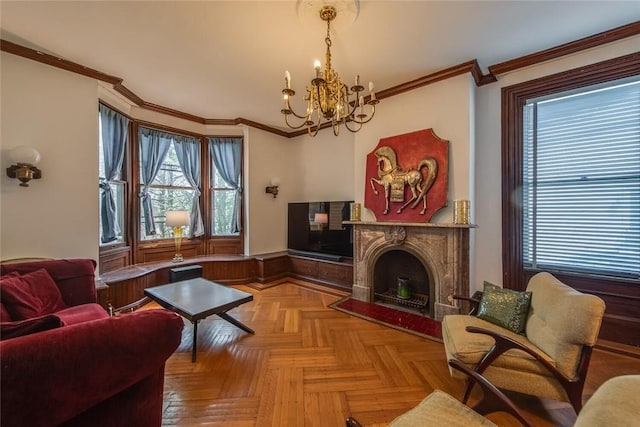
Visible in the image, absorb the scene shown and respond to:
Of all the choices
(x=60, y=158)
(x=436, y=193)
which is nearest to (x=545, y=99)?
(x=436, y=193)

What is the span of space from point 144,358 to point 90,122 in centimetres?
302

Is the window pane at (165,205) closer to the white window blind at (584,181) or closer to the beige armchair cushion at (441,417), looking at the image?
the beige armchair cushion at (441,417)

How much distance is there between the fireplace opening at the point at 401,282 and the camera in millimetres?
3174

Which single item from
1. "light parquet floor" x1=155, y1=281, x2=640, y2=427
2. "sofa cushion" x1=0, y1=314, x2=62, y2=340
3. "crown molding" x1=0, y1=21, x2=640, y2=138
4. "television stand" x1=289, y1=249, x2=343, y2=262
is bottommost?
"light parquet floor" x1=155, y1=281, x2=640, y2=427

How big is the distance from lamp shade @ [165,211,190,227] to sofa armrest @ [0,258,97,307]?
1.45 m

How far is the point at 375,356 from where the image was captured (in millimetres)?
2166

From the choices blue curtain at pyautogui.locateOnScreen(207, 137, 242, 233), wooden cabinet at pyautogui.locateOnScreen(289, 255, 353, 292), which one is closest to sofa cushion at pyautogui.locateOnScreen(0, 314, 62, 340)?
wooden cabinet at pyautogui.locateOnScreen(289, 255, 353, 292)

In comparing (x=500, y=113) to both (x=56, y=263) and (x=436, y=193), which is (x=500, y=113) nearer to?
(x=436, y=193)

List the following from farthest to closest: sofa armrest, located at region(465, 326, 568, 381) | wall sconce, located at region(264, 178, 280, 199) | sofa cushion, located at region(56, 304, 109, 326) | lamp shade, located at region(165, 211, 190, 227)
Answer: wall sconce, located at region(264, 178, 280, 199), lamp shade, located at region(165, 211, 190, 227), sofa cushion, located at region(56, 304, 109, 326), sofa armrest, located at region(465, 326, 568, 381)

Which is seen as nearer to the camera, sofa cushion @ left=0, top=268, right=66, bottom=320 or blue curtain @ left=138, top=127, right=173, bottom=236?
sofa cushion @ left=0, top=268, right=66, bottom=320

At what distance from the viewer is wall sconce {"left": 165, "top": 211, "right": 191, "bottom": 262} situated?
3.75 m

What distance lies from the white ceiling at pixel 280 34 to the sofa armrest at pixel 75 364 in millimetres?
2286

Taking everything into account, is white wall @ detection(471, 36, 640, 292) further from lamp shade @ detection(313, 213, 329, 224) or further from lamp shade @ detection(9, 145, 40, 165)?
lamp shade @ detection(9, 145, 40, 165)

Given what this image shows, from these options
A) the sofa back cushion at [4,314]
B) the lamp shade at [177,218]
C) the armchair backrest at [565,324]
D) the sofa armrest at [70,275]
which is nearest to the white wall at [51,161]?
the sofa armrest at [70,275]
